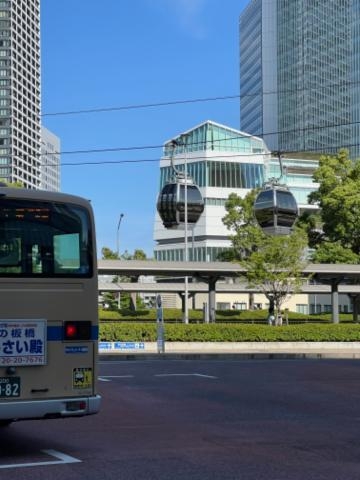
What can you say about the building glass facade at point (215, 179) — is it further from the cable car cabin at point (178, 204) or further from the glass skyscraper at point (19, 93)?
the glass skyscraper at point (19, 93)

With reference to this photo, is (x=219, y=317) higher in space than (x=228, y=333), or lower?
higher

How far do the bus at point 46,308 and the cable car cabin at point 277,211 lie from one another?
17.3m

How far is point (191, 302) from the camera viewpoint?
3398 inches

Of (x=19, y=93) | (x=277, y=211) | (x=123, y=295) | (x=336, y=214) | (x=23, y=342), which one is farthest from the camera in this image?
(x=19, y=93)

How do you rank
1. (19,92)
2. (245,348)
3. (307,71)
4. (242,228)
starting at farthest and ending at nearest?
(19,92) → (307,71) → (242,228) → (245,348)

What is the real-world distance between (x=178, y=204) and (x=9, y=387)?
1739 cm

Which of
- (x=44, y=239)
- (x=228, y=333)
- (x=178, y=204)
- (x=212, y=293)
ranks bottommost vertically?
(x=228, y=333)

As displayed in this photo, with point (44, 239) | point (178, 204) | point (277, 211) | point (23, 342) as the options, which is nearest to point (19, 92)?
point (178, 204)

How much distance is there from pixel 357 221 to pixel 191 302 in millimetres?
36647

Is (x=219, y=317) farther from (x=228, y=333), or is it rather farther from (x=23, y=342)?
(x=23, y=342)

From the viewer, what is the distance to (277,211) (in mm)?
25812

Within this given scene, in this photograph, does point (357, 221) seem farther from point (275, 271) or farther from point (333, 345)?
point (333, 345)

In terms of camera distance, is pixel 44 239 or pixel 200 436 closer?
pixel 44 239

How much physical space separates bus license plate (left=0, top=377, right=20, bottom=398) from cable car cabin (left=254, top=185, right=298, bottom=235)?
1826 cm
